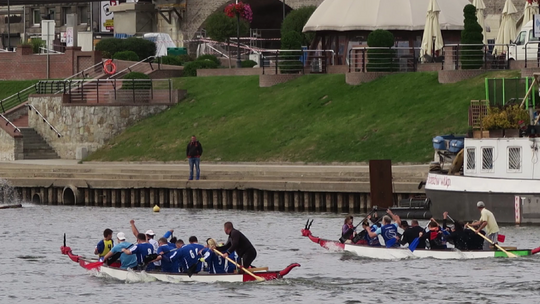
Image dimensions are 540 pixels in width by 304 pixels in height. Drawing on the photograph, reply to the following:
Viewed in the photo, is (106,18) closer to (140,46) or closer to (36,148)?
(140,46)

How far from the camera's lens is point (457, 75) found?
66.9 m

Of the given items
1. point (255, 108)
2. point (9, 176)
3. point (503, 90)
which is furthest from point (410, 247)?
point (255, 108)

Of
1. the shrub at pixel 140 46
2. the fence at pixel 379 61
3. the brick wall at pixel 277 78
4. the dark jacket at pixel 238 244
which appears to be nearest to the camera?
the dark jacket at pixel 238 244

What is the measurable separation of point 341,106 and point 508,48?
27.3ft

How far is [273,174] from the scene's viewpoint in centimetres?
5722

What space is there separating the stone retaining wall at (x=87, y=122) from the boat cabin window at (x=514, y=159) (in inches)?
1184

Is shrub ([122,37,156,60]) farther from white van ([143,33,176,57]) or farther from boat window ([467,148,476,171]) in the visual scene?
boat window ([467,148,476,171])

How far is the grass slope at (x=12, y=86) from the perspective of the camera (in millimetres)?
86881

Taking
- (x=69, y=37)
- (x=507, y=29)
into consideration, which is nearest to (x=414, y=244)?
(x=507, y=29)

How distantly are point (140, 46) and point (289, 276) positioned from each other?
5818cm

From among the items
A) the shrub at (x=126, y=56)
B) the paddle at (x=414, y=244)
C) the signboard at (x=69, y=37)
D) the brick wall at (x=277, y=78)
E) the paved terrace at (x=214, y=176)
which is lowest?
the paddle at (x=414, y=244)

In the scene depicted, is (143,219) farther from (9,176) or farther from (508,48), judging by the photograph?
(508,48)

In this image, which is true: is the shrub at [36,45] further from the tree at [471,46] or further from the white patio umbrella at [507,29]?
the tree at [471,46]

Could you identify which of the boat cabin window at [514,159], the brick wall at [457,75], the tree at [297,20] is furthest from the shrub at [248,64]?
the boat cabin window at [514,159]
